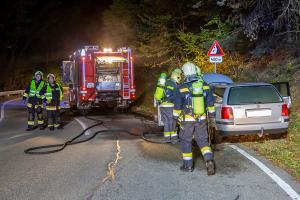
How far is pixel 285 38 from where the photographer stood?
1566cm

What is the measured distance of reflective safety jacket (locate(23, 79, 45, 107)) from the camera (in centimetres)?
1362

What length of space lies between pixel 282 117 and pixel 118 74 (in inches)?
384

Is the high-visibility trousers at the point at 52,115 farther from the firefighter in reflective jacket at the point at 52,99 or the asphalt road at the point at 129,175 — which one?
the asphalt road at the point at 129,175

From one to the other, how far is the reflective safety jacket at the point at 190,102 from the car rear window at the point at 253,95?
2.28m

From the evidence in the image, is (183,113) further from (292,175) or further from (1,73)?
(1,73)

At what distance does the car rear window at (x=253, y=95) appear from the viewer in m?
9.44

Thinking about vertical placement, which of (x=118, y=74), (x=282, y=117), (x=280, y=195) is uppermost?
(x=118, y=74)

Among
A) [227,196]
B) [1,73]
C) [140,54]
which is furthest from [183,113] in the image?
[1,73]

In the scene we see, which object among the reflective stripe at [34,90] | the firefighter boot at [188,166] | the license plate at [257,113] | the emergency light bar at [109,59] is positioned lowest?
the firefighter boot at [188,166]

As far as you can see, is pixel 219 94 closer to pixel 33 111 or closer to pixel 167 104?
pixel 167 104

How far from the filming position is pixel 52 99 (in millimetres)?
13281

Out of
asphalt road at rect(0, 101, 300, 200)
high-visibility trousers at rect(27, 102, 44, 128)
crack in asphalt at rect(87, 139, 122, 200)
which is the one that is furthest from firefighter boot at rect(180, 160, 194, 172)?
high-visibility trousers at rect(27, 102, 44, 128)

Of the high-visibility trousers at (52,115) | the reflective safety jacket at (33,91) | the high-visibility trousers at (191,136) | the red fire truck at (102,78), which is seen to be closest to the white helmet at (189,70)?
the high-visibility trousers at (191,136)

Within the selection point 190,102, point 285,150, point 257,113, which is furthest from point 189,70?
point 285,150
